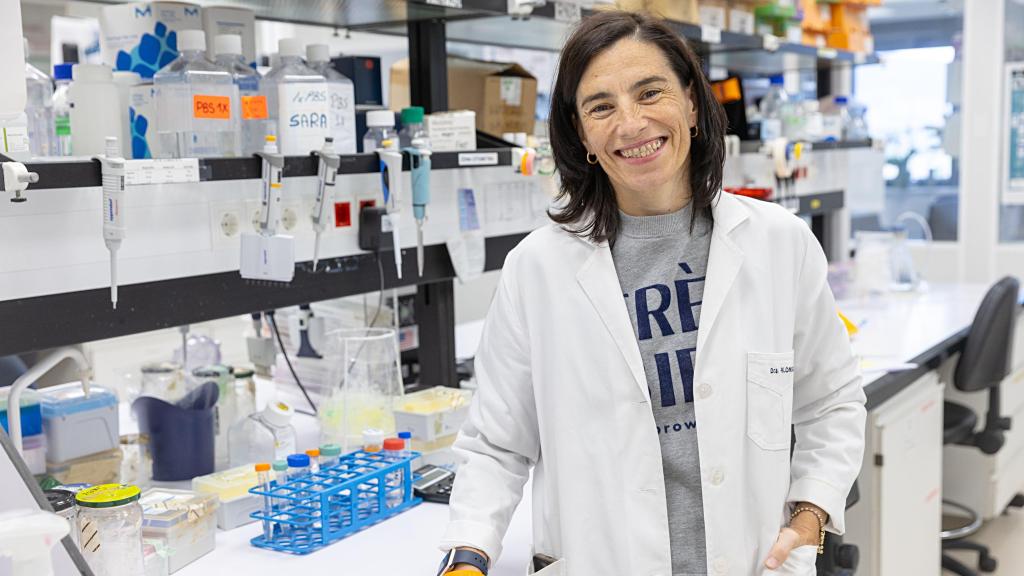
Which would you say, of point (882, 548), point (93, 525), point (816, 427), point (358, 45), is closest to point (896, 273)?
point (882, 548)

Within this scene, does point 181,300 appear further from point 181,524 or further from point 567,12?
point 567,12

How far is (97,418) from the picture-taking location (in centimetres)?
191

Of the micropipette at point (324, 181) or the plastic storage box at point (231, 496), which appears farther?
the micropipette at point (324, 181)

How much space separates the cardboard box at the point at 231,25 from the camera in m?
2.00

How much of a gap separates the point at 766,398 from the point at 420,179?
1.03m

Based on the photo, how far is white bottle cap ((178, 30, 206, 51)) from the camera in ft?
5.99

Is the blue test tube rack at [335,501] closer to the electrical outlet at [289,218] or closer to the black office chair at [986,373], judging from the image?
the electrical outlet at [289,218]

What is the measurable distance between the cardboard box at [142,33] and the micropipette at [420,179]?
1.73 feet

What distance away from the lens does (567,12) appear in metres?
2.49

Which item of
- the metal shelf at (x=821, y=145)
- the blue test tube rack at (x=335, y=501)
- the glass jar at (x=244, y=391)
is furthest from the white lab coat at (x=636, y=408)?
the metal shelf at (x=821, y=145)

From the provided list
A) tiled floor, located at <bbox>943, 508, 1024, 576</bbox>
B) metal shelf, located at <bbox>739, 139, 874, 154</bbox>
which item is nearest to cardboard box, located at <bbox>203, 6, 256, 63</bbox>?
metal shelf, located at <bbox>739, 139, 874, 154</bbox>

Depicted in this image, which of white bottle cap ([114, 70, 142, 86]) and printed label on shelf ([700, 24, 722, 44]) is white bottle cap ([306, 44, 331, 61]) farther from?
printed label on shelf ([700, 24, 722, 44])

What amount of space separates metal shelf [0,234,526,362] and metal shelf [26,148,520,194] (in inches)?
8.1

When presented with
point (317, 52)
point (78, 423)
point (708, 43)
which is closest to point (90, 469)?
point (78, 423)
